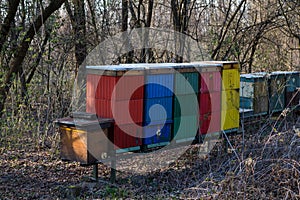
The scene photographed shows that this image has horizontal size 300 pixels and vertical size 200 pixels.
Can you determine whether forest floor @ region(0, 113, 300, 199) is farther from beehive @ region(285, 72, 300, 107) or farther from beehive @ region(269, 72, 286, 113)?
beehive @ region(285, 72, 300, 107)

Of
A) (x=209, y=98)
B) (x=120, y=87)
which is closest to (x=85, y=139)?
(x=120, y=87)

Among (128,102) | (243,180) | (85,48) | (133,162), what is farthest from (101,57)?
(243,180)

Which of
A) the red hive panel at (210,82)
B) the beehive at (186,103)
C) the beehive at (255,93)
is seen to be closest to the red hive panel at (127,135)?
the beehive at (186,103)

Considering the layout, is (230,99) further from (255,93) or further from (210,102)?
(255,93)

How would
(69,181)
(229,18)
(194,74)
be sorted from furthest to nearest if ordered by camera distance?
1. (229,18)
2. (194,74)
3. (69,181)

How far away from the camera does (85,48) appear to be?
11969mm

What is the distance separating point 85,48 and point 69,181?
5.08 meters

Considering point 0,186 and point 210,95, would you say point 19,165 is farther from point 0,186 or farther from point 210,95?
point 210,95

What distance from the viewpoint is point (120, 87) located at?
284 inches

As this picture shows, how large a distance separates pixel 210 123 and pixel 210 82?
785 millimetres

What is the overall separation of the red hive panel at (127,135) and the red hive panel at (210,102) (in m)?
1.46

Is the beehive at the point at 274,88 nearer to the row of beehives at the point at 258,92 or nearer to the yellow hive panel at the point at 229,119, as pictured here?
the row of beehives at the point at 258,92

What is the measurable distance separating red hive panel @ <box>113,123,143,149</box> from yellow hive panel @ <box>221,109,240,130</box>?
2077mm

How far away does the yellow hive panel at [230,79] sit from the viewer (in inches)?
348
